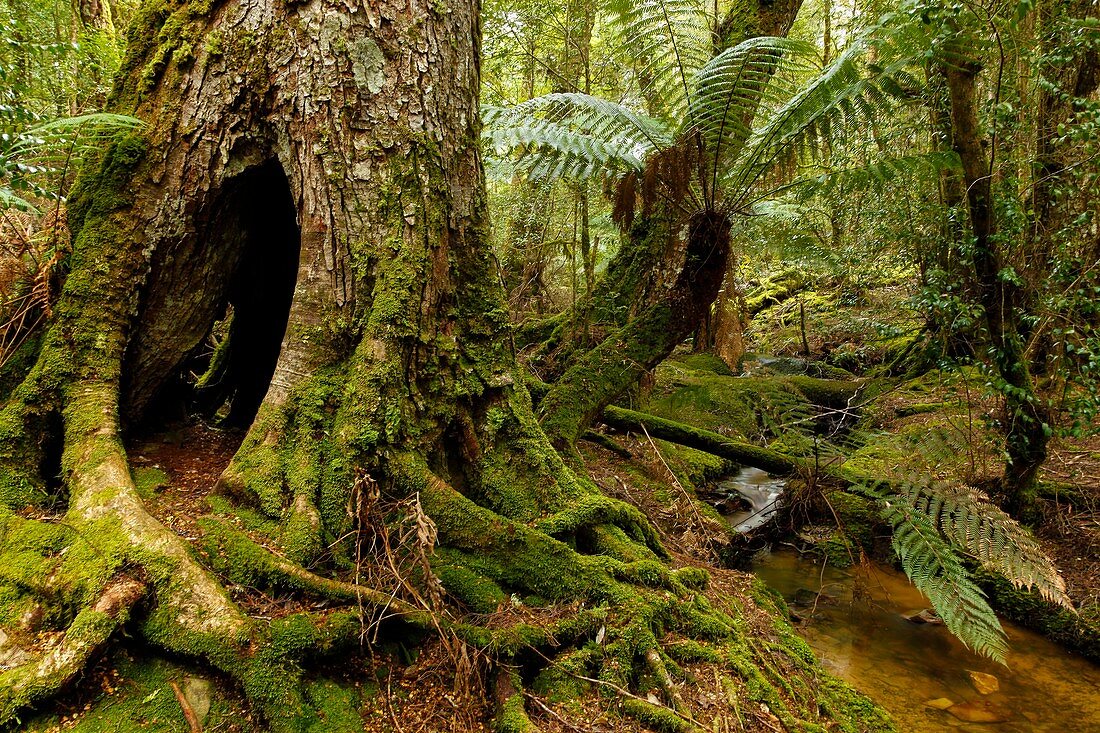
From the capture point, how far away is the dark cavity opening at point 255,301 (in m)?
2.54

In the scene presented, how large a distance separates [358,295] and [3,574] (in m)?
1.33

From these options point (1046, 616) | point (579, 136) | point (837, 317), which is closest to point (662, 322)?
point (579, 136)

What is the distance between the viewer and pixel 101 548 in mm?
1611

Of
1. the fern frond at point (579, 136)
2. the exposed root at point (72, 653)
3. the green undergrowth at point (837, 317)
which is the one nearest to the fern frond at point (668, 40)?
the fern frond at point (579, 136)

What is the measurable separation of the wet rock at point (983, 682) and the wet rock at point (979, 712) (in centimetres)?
10

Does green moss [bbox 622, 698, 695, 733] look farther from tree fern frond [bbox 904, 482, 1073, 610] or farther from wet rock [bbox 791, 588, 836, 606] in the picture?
wet rock [bbox 791, 588, 836, 606]

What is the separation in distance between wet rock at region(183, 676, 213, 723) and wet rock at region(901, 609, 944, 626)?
400 centimetres

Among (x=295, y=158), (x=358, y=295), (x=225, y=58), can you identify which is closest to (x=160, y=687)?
(x=358, y=295)

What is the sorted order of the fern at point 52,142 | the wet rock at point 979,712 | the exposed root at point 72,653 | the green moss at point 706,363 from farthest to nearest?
the green moss at point 706,363
the wet rock at point 979,712
the fern at point 52,142
the exposed root at point 72,653

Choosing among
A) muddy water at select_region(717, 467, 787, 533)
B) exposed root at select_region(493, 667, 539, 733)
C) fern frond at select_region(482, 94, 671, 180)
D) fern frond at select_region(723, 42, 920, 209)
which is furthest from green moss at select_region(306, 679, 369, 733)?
muddy water at select_region(717, 467, 787, 533)

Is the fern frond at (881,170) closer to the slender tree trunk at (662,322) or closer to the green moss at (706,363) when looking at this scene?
the slender tree trunk at (662,322)

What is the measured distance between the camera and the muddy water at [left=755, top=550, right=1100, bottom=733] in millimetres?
2787

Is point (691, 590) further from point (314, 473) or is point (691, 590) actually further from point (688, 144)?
point (688, 144)

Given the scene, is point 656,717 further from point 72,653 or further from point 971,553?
point 971,553
